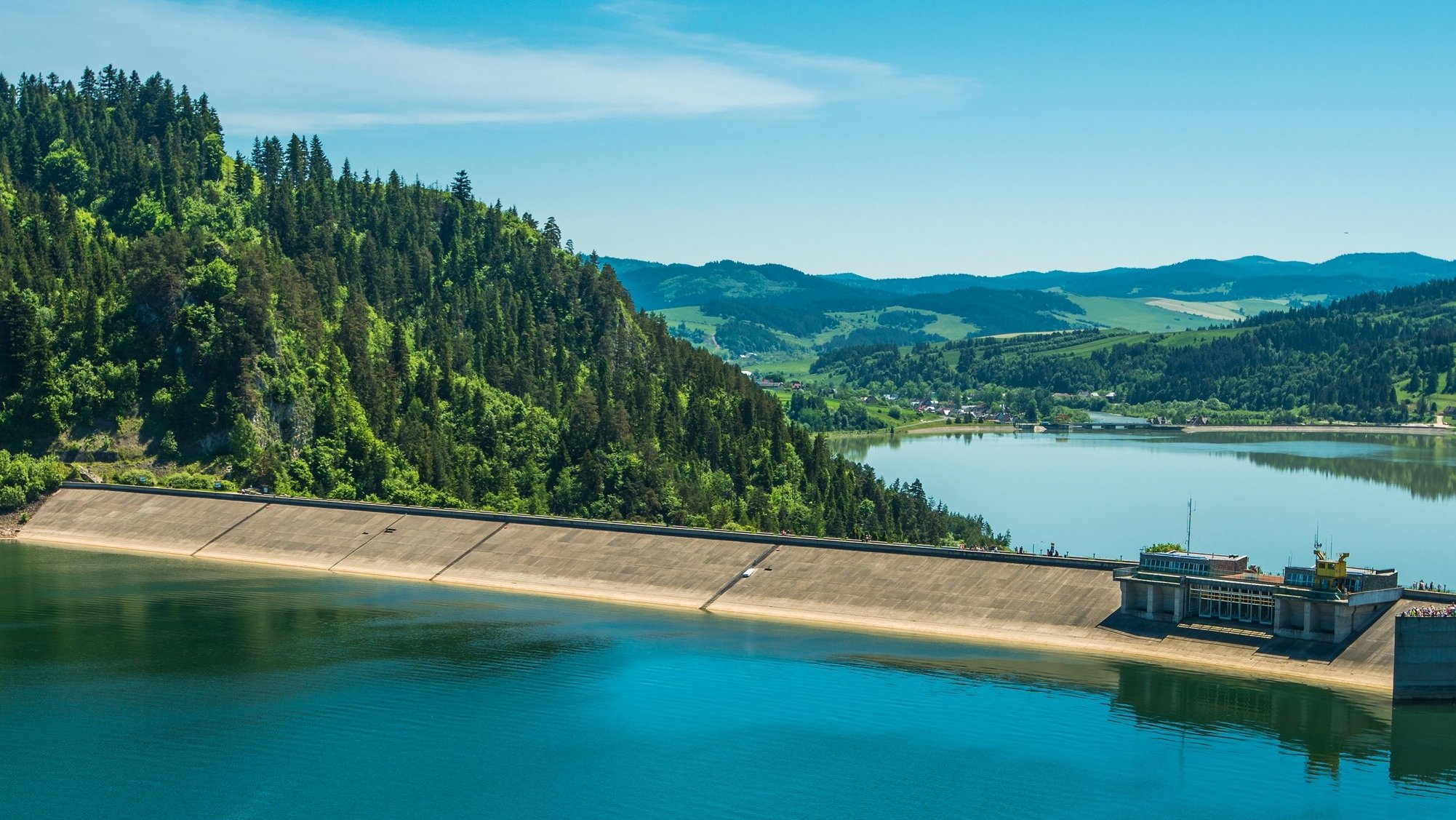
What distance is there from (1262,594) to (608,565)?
2024 inches

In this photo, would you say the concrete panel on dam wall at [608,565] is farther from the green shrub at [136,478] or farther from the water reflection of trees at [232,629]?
the green shrub at [136,478]

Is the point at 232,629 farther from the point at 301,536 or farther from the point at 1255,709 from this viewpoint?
the point at 1255,709

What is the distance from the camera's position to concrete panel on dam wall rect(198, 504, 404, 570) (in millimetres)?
136750

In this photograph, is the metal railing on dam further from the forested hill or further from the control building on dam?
the forested hill

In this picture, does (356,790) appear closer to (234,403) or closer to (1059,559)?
(1059,559)

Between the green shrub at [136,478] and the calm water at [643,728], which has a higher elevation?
the green shrub at [136,478]

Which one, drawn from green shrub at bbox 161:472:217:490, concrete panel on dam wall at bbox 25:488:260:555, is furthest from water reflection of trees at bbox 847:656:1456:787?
green shrub at bbox 161:472:217:490

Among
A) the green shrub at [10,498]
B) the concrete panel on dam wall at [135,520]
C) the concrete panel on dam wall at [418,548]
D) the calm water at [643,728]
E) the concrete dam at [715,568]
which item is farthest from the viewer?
the green shrub at [10,498]

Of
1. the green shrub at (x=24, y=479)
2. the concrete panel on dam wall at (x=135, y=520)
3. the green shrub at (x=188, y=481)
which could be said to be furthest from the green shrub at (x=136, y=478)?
the green shrub at (x=24, y=479)

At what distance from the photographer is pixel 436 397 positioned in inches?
7584

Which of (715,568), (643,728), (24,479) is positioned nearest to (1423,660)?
(643,728)

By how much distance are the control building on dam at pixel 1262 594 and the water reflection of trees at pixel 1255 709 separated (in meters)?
5.39

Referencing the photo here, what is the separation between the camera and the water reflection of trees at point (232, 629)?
9600 centimetres

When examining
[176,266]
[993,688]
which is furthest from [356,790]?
[176,266]
